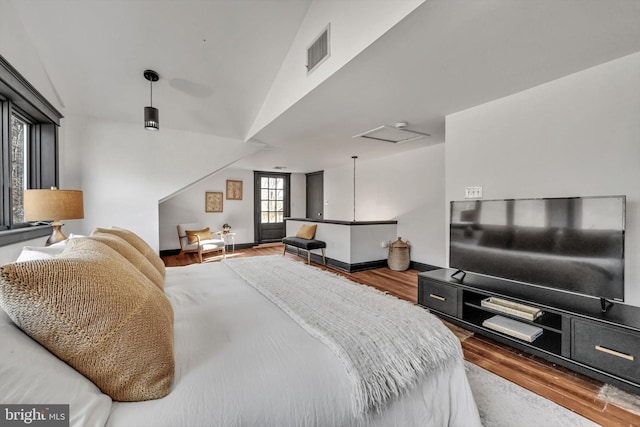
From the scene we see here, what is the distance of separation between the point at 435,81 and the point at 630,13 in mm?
1057

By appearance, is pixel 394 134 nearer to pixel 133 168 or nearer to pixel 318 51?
pixel 318 51

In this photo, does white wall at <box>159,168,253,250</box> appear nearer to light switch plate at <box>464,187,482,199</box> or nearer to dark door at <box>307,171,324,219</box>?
dark door at <box>307,171,324,219</box>

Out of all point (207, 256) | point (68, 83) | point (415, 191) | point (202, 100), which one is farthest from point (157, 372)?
point (207, 256)

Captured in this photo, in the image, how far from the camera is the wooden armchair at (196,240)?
5.29m

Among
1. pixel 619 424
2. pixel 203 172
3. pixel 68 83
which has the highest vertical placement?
pixel 68 83

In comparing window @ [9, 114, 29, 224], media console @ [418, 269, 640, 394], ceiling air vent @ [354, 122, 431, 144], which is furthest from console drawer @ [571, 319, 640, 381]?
window @ [9, 114, 29, 224]

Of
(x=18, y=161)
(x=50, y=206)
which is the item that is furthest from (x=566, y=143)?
(x=18, y=161)

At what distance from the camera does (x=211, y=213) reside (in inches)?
260

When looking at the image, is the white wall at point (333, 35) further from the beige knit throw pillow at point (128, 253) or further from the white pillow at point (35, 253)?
the white pillow at point (35, 253)

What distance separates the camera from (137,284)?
3.01ft

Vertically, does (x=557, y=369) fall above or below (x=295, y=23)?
below

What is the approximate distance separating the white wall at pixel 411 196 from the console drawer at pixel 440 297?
6.03 feet

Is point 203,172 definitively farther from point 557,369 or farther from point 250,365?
point 557,369

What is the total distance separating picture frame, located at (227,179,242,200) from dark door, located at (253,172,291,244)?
0.47 m
